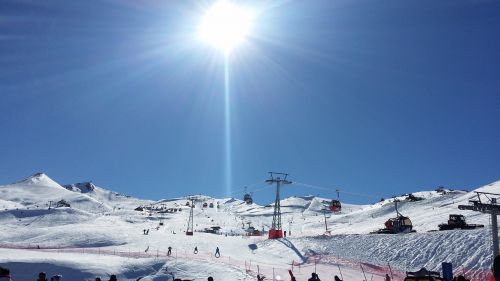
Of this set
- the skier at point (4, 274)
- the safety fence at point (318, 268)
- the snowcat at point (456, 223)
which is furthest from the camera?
the snowcat at point (456, 223)

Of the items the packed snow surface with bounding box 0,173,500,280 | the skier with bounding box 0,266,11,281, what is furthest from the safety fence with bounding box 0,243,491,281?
the skier with bounding box 0,266,11,281

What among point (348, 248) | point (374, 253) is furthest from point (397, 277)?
point (348, 248)

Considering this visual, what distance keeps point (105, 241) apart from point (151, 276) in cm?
2714

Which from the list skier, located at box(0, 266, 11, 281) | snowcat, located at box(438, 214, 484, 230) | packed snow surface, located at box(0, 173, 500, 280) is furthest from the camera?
snowcat, located at box(438, 214, 484, 230)

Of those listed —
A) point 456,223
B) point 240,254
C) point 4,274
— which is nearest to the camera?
point 4,274

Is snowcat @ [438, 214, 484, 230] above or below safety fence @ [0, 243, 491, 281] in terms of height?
above

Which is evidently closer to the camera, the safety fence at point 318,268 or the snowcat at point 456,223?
the safety fence at point 318,268

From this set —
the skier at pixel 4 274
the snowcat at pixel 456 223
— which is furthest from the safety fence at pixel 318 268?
the skier at pixel 4 274

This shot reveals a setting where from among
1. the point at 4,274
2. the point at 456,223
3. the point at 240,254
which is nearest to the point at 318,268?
the point at 240,254

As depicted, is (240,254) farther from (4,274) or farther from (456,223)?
(4,274)

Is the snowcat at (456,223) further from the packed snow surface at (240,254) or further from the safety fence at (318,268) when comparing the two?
the safety fence at (318,268)

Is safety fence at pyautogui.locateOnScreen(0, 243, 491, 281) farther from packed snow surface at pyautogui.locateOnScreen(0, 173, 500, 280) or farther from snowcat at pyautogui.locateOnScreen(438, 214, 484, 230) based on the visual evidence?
snowcat at pyautogui.locateOnScreen(438, 214, 484, 230)

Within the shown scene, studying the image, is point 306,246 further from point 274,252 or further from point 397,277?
→ point 397,277

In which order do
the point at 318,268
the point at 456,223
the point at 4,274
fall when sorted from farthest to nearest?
the point at 456,223
the point at 318,268
the point at 4,274
